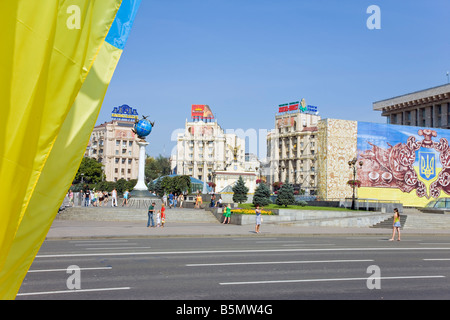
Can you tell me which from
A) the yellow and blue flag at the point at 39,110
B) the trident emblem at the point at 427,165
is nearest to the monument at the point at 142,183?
the trident emblem at the point at 427,165

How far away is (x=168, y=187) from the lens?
243ft

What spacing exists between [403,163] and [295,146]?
70427mm

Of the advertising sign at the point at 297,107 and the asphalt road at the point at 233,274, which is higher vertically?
the advertising sign at the point at 297,107

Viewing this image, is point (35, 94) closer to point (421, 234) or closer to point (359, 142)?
point (421, 234)

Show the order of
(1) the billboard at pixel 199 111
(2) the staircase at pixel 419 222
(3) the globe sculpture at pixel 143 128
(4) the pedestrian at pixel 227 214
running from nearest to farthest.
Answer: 1. (4) the pedestrian at pixel 227 214
2. (2) the staircase at pixel 419 222
3. (3) the globe sculpture at pixel 143 128
4. (1) the billboard at pixel 199 111

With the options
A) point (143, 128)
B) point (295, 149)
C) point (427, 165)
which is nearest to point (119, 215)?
point (143, 128)

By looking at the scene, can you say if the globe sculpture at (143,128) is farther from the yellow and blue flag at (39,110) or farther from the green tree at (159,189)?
the yellow and blue flag at (39,110)

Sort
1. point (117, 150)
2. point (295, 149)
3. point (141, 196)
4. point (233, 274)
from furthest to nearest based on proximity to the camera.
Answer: point (117, 150)
point (295, 149)
point (141, 196)
point (233, 274)

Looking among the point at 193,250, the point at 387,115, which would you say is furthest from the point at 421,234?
the point at 387,115

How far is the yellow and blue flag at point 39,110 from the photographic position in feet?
6.88

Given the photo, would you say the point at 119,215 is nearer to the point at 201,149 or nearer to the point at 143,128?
the point at 143,128

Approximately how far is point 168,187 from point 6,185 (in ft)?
238

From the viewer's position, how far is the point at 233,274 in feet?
35.4
